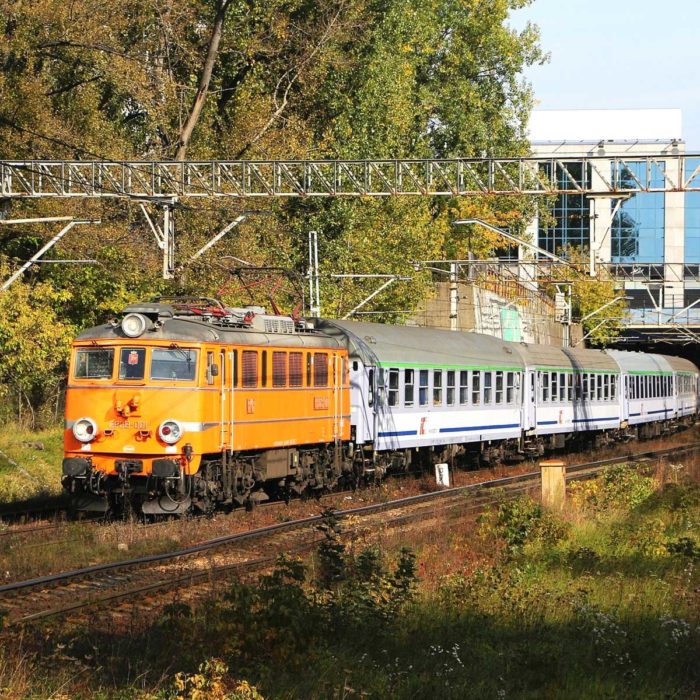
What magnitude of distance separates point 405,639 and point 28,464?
A: 1974 cm

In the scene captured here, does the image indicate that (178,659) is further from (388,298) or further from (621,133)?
(621,133)

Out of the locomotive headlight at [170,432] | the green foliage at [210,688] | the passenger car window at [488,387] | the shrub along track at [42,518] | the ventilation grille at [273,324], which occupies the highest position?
the ventilation grille at [273,324]

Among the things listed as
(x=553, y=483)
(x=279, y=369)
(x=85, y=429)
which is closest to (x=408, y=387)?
(x=553, y=483)

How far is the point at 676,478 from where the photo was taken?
27.0m

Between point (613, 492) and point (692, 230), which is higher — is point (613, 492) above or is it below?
below

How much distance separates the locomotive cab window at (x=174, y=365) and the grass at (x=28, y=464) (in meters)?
4.99

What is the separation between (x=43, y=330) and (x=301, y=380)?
9301mm

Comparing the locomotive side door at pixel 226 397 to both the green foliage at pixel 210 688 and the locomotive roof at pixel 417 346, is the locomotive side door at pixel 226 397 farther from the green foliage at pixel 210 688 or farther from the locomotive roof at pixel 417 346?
the green foliage at pixel 210 688

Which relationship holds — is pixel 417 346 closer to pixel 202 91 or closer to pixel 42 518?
pixel 42 518

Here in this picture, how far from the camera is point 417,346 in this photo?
2738cm

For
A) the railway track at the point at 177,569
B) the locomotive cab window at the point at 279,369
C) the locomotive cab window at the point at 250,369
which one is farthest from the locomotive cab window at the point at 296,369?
the railway track at the point at 177,569

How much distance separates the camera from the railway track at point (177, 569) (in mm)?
12945

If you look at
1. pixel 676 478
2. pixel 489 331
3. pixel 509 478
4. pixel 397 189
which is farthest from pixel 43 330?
pixel 489 331

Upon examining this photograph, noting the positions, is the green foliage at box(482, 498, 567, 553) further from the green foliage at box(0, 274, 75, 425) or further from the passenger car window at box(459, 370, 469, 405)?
the green foliage at box(0, 274, 75, 425)
